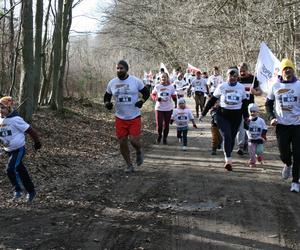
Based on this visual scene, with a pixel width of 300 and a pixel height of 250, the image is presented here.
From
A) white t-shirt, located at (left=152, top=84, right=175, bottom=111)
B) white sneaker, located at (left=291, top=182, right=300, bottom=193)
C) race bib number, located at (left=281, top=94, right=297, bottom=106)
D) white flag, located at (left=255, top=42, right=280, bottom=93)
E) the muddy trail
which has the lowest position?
the muddy trail

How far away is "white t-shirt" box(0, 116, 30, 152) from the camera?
829 centimetres

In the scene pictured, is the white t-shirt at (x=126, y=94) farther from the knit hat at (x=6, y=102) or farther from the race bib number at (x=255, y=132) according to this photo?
the knit hat at (x=6, y=102)

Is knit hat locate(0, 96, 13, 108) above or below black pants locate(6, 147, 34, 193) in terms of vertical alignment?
above

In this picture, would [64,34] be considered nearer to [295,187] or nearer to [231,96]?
[231,96]

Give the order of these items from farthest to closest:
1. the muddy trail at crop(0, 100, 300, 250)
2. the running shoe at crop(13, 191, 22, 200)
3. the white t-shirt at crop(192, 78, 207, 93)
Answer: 1. the white t-shirt at crop(192, 78, 207, 93)
2. the running shoe at crop(13, 191, 22, 200)
3. the muddy trail at crop(0, 100, 300, 250)

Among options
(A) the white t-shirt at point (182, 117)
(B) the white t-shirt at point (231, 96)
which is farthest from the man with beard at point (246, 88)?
(A) the white t-shirt at point (182, 117)

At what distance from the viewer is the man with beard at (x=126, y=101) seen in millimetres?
10531

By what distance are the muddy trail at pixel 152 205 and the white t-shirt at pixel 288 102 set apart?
124cm

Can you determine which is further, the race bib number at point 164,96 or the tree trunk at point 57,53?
the tree trunk at point 57,53

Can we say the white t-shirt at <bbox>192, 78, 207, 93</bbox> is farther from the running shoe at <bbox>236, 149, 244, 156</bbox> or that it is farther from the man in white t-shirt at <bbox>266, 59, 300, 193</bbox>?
the man in white t-shirt at <bbox>266, 59, 300, 193</bbox>

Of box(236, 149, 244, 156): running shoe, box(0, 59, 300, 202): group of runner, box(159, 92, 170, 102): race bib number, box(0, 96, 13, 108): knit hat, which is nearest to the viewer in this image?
box(0, 96, 13, 108): knit hat

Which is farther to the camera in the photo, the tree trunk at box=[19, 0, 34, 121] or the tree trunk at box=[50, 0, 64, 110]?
the tree trunk at box=[50, 0, 64, 110]

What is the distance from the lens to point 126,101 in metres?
10.6

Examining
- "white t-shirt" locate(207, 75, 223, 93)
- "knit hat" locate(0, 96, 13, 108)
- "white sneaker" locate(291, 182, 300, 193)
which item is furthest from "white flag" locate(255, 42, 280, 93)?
→ "white t-shirt" locate(207, 75, 223, 93)
